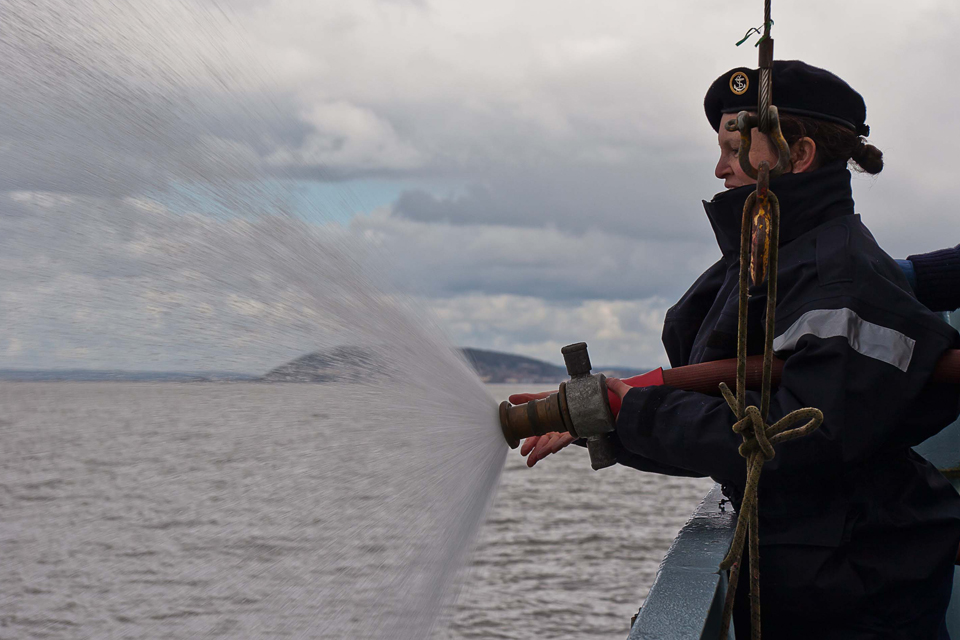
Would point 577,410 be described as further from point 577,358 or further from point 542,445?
point 542,445

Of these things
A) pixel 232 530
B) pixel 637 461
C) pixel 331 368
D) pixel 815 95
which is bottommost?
pixel 232 530

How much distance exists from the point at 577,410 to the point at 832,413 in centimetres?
60

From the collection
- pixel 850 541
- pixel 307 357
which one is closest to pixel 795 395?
pixel 850 541

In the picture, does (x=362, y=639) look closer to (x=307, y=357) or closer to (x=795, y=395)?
(x=307, y=357)

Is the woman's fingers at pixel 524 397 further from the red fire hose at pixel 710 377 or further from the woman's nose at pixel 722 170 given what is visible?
the woman's nose at pixel 722 170

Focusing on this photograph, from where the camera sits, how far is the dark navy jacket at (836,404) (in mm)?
1850

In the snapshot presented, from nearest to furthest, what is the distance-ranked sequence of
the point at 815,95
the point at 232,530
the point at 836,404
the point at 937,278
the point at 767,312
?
the point at 767,312 → the point at 836,404 → the point at 815,95 → the point at 937,278 → the point at 232,530

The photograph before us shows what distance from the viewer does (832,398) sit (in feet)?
5.98

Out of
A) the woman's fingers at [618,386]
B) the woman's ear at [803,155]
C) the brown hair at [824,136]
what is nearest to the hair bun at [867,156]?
the brown hair at [824,136]

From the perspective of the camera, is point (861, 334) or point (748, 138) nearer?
point (748, 138)

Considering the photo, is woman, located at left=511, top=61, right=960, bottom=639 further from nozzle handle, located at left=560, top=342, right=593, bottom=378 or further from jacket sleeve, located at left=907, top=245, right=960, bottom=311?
jacket sleeve, located at left=907, top=245, right=960, bottom=311

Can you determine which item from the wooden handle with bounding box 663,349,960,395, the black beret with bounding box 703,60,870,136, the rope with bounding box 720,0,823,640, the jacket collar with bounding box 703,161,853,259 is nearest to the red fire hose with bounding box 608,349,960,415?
the wooden handle with bounding box 663,349,960,395

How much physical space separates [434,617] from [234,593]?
1.13 m

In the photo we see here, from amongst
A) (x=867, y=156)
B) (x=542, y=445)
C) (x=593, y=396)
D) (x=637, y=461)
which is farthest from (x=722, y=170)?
(x=542, y=445)
